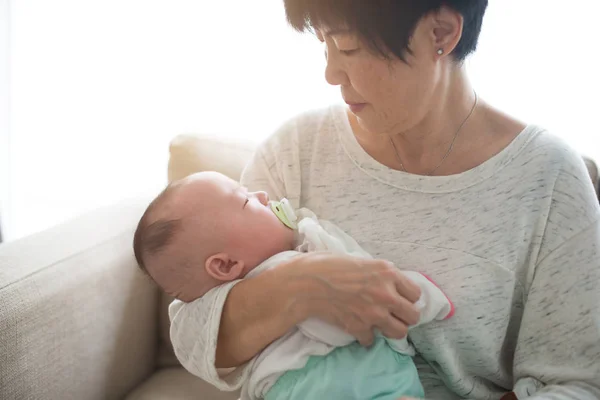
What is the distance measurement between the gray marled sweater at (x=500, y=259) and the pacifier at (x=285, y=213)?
95 mm

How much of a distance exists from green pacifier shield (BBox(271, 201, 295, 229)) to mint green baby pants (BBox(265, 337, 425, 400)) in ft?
0.86

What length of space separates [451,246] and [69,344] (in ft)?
2.67

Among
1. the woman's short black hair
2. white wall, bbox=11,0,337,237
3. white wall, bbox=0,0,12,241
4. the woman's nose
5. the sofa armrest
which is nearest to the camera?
the woman's short black hair

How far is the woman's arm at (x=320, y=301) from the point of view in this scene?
0.94 metres

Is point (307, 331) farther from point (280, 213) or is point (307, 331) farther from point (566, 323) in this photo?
point (566, 323)

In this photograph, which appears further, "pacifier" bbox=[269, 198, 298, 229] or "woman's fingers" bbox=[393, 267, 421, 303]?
"pacifier" bbox=[269, 198, 298, 229]

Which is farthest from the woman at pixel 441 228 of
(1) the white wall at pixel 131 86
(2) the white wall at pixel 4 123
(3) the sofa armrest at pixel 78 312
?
(2) the white wall at pixel 4 123

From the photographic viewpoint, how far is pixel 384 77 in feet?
3.26

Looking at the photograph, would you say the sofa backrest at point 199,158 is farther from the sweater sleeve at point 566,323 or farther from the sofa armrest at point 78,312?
the sweater sleeve at point 566,323

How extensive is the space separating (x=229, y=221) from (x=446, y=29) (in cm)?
50

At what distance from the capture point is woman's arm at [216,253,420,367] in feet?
3.09

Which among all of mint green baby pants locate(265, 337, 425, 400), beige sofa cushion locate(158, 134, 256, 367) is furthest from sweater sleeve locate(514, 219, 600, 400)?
beige sofa cushion locate(158, 134, 256, 367)

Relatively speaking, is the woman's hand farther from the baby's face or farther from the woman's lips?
the woman's lips

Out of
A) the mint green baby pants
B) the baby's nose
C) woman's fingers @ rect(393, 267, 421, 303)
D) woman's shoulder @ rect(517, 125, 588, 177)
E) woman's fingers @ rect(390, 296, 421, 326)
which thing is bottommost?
the mint green baby pants
